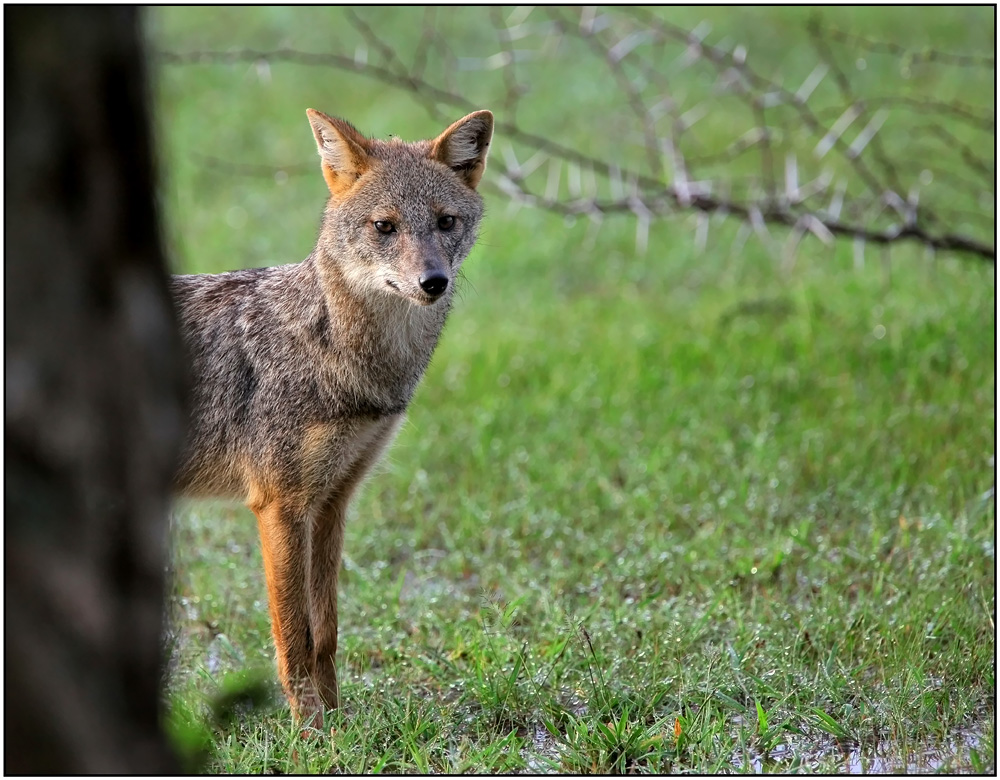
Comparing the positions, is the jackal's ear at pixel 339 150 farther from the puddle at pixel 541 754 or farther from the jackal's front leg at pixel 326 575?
the puddle at pixel 541 754

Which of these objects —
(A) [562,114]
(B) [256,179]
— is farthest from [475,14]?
(B) [256,179]

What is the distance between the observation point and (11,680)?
1944mm

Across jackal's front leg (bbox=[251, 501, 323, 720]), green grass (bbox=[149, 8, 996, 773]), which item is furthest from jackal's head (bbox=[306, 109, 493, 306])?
jackal's front leg (bbox=[251, 501, 323, 720])

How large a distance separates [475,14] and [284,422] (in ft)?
44.2

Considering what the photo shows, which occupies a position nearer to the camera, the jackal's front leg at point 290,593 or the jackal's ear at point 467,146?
the jackal's front leg at point 290,593

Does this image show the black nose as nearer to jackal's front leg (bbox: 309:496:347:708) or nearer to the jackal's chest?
the jackal's chest

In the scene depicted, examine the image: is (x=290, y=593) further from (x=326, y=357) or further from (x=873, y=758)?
(x=873, y=758)

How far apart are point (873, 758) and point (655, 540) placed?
2038 millimetres

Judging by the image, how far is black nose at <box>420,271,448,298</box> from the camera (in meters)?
4.13

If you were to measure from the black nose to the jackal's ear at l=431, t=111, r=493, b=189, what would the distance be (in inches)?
26.9

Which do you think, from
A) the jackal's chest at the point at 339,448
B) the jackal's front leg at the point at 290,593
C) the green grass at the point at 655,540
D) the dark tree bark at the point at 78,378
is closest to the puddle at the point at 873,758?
the green grass at the point at 655,540

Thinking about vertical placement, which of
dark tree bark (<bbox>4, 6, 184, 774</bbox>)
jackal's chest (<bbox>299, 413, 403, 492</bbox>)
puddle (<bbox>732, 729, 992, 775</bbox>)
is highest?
dark tree bark (<bbox>4, 6, 184, 774</bbox>)

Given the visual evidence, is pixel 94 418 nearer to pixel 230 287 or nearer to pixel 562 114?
pixel 230 287

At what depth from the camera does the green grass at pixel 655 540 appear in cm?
391
